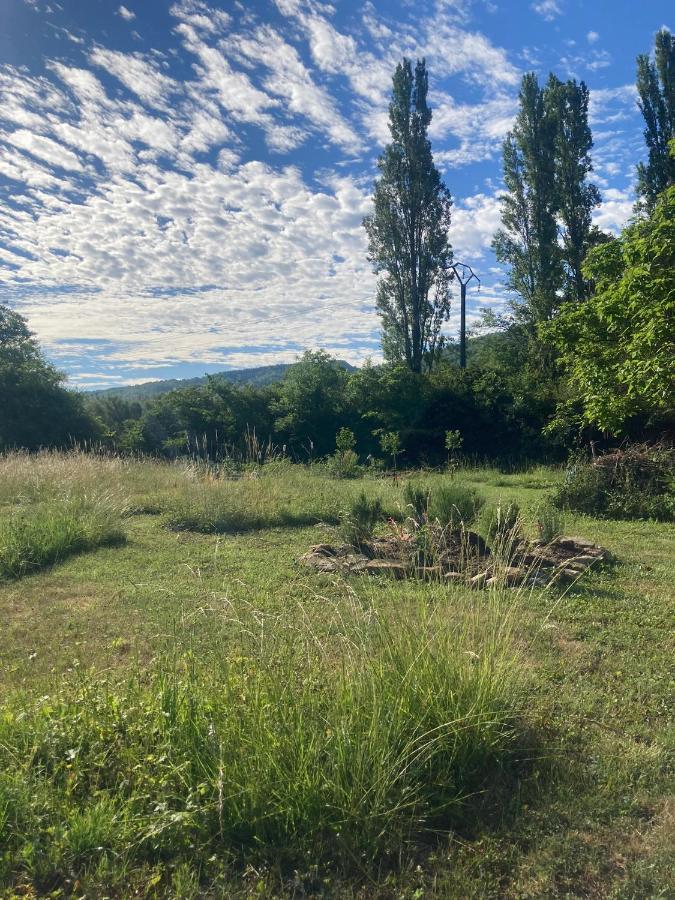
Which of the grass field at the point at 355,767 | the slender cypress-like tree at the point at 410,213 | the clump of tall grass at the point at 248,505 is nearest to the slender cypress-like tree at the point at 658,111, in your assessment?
the slender cypress-like tree at the point at 410,213

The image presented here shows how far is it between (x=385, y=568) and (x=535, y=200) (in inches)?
894

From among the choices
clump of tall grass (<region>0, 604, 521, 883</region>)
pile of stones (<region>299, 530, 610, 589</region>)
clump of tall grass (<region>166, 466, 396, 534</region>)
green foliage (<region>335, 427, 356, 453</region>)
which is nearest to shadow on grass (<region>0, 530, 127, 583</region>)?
clump of tall grass (<region>166, 466, 396, 534</region>)

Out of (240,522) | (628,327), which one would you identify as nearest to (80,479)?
(240,522)

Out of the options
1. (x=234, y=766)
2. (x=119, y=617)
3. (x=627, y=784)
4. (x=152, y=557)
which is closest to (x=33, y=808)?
(x=234, y=766)

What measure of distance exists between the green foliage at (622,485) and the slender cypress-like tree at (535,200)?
1488cm

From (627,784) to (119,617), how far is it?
390 centimetres

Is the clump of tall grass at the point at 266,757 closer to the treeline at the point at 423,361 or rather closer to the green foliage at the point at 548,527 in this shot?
the green foliage at the point at 548,527

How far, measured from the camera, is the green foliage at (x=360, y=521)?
7.14 m

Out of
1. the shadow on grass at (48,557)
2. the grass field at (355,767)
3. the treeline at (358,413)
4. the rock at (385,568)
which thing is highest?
the treeline at (358,413)

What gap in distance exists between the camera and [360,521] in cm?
730

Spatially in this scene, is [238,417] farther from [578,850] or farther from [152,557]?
[578,850]

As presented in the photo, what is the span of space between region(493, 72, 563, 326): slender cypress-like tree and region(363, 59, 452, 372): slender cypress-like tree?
9.85 ft

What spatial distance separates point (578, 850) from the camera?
2.11m

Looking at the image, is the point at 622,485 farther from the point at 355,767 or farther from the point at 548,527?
the point at 355,767
